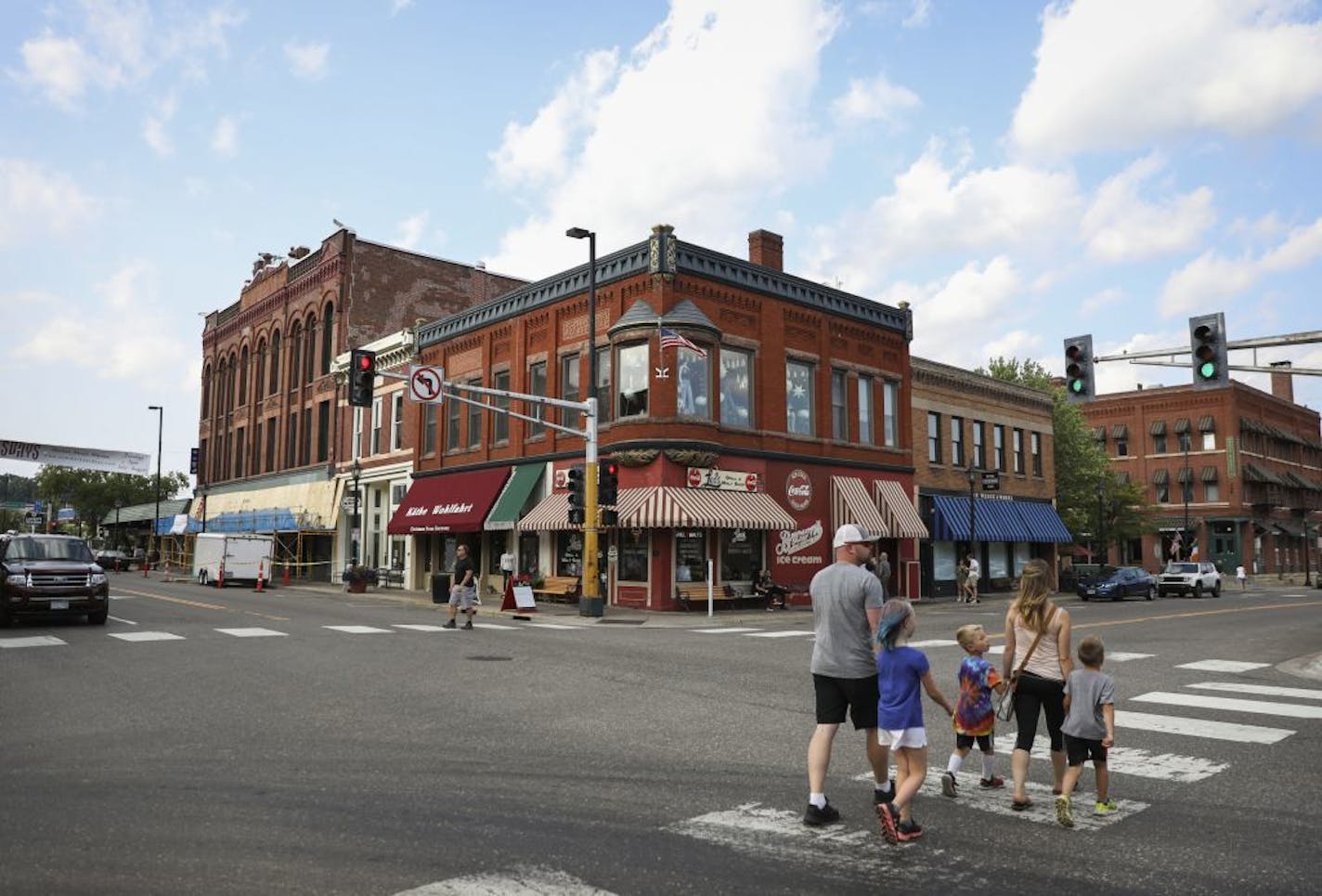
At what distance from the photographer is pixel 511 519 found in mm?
31375

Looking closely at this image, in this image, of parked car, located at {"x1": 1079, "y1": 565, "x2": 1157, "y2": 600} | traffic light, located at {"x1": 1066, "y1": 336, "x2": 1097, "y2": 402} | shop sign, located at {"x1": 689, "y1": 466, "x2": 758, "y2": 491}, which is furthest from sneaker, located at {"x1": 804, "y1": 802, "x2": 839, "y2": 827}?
parked car, located at {"x1": 1079, "y1": 565, "x2": 1157, "y2": 600}

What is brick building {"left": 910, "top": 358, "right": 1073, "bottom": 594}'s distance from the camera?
123 feet

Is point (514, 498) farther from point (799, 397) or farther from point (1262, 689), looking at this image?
point (1262, 689)

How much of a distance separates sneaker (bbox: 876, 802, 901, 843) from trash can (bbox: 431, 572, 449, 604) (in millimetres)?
23670

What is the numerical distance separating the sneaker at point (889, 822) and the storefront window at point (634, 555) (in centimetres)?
2184

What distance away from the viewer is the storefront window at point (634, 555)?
2766 centimetres

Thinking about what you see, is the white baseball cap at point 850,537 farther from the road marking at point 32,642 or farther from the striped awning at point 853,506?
the striped awning at point 853,506

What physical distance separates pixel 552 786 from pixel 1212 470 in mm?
71695

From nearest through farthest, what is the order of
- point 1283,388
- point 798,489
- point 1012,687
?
→ point 1012,687 < point 798,489 < point 1283,388

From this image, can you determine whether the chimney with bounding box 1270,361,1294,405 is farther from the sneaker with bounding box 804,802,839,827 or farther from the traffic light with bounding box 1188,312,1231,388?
the sneaker with bounding box 804,802,839,827

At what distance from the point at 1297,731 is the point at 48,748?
37.5ft

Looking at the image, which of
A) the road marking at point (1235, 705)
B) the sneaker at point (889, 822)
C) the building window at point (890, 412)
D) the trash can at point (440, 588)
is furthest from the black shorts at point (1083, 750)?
the building window at point (890, 412)

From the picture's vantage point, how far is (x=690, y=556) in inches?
1094

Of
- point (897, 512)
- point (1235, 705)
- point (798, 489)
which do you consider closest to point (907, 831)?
point (1235, 705)
